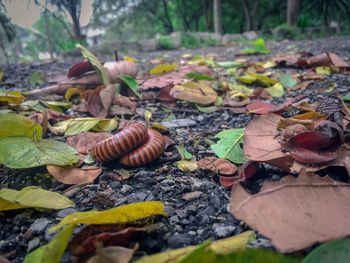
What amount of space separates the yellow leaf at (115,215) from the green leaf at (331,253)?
1.44ft

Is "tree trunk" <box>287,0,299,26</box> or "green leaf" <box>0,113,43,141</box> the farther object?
"tree trunk" <box>287,0,299,26</box>

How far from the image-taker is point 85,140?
160 cm

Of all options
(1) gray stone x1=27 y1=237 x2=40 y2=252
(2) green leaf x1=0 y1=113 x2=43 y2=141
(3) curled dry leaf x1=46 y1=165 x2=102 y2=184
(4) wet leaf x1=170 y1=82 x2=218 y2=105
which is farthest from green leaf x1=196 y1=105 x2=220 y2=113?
(1) gray stone x1=27 y1=237 x2=40 y2=252

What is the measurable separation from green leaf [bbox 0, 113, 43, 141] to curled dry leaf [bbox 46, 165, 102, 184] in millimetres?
206

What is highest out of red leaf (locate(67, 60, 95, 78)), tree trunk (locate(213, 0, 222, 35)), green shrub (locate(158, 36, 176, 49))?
tree trunk (locate(213, 0, 222, 35))

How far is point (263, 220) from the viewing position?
2.58ft

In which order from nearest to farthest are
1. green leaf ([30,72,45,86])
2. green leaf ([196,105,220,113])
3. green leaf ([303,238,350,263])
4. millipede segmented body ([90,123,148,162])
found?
green leaf ([303,238,350,263]), millipede segmented body ([90,123,148,162]), green leaf ([196,105,220,113]), green leaf ([30,72,45,86])

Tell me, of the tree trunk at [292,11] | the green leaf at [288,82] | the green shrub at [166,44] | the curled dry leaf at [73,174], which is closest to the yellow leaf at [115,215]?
the curled dry leaf at [73,174]

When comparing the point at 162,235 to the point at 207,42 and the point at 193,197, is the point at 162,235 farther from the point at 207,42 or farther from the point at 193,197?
the point at 207,42

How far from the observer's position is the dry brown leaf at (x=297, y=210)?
755 mm

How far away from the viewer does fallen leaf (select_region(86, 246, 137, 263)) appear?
771 millimetres

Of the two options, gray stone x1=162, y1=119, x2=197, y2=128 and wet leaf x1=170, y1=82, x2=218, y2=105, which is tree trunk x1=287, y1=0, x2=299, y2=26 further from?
gray stone x1=162, y1=119, x2=197, y2=128

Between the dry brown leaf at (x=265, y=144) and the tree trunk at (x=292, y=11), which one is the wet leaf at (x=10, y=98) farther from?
the tree trunk at (x=292, y=11)

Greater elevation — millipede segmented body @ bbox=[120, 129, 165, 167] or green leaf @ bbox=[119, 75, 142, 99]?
green leaf @ bbox=[119, 75, 142, 99]
